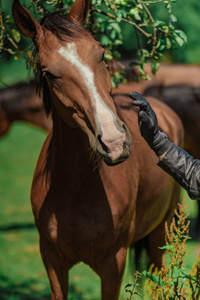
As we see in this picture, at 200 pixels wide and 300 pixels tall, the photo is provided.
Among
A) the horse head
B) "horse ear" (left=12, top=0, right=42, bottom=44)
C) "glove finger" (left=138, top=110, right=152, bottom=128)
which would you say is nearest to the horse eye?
the horse head

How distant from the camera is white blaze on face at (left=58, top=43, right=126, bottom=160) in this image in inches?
91.9

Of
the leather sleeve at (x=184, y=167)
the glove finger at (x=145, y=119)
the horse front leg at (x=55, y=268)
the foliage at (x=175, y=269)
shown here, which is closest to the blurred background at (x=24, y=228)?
the foliage at (x=175, y=269)

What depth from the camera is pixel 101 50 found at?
8.73 ft

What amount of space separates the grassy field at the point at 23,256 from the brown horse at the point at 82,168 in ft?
1.90

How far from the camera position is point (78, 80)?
2520mm

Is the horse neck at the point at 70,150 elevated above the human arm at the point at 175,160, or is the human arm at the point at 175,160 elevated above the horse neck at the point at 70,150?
the human arm at the point at 175,160

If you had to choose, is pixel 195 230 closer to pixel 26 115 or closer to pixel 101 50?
pixel 26 115

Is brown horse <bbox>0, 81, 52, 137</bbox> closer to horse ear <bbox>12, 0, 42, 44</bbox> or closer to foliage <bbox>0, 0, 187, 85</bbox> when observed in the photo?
foliage <bbox>0, 0, 187, 85</bbox>

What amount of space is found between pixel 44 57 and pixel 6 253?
431cm

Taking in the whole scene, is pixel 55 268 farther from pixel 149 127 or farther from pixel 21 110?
pixel 21 110

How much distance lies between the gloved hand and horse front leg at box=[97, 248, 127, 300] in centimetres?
100

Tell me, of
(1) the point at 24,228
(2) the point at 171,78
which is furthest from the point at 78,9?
(1) the point at 24,228

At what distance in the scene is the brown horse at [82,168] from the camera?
8.17 feet

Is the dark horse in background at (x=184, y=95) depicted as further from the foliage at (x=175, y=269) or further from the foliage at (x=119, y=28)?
the foliage at (x=175, y=269)
